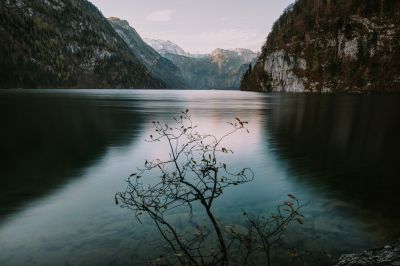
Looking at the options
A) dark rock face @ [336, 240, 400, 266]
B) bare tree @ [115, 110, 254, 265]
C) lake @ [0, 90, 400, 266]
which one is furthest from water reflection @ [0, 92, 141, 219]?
dark rock face @ [336, 240, 400, 266]

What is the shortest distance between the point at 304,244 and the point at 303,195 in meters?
6.04

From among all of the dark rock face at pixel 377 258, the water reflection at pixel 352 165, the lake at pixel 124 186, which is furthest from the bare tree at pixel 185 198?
the water reflection at pixel 352 165

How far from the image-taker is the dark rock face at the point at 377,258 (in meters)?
8.39

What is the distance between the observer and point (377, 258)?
29.6 ft

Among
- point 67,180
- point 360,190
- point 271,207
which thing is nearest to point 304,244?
point 271,207

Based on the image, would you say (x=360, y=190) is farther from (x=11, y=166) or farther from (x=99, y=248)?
(x=11, y=166)

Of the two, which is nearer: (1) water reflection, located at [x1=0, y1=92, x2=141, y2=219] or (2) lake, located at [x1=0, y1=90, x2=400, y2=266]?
(2) lake, located at [x1=0, y1=90, x2=400, y2=266]

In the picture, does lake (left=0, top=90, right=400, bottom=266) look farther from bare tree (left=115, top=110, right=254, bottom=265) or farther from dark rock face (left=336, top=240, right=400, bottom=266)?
dark rock face (left=336, top=240, right=400, bottom=266)

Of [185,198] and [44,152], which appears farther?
[44,152]

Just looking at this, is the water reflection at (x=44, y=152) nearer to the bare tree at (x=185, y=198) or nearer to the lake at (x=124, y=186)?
the lake at (x=124, y=186)

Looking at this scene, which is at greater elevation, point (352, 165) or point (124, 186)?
point (352, 165)

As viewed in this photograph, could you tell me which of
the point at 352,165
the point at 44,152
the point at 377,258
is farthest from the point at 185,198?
the point at 44,152

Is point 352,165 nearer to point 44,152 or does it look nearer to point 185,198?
point 185,198

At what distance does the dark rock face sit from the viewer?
839cm
